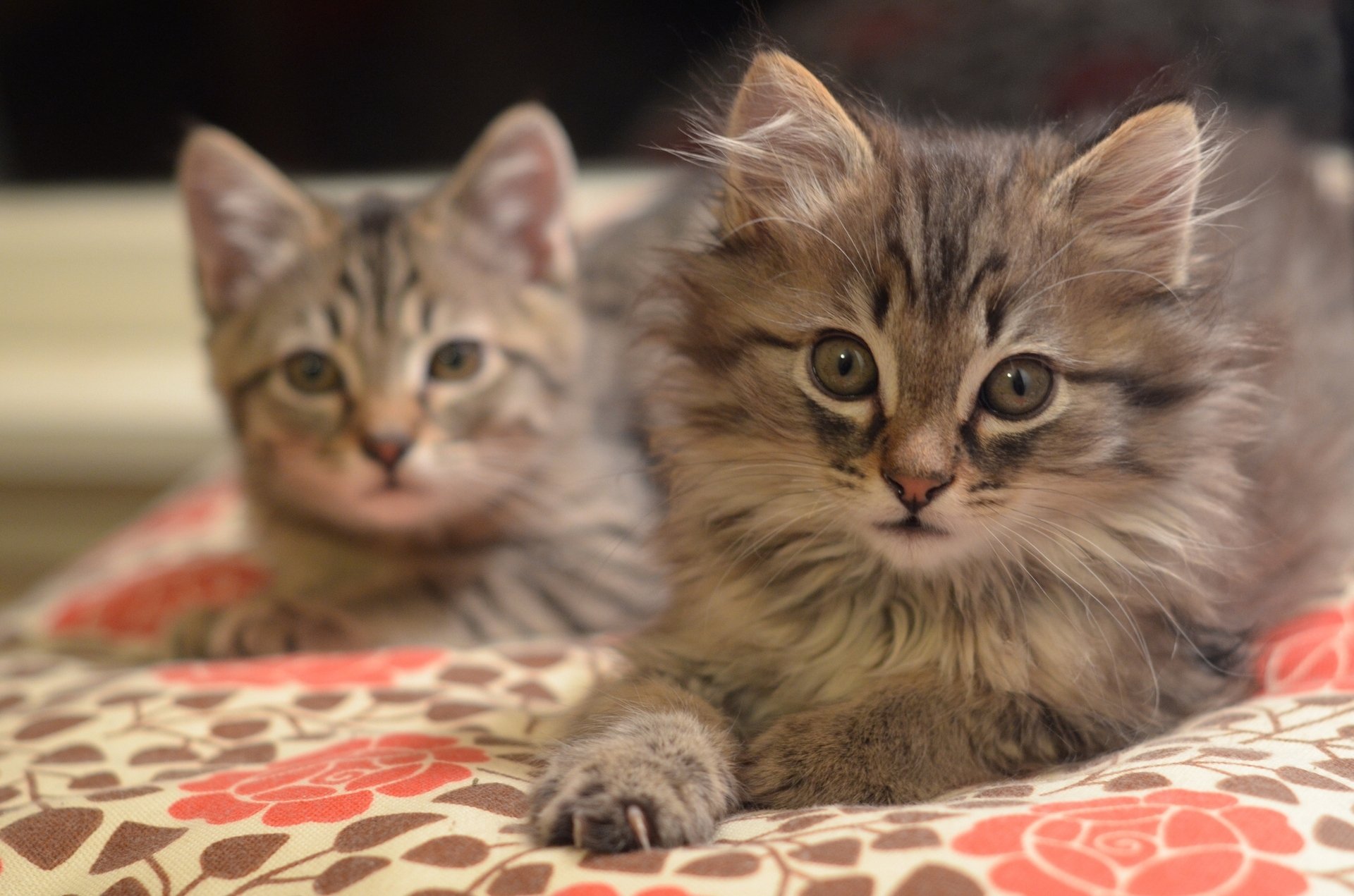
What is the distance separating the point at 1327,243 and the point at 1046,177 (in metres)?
1.12

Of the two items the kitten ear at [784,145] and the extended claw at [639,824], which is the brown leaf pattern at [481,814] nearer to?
the extended claw at [639,824]

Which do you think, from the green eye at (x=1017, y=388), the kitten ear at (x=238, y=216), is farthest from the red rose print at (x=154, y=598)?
the green eye at (x=1017, y=388)

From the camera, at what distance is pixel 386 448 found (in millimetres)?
1802

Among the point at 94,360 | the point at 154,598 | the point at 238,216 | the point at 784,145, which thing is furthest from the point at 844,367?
the point at 94,360

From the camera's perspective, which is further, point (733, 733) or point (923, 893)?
point (733, 733)

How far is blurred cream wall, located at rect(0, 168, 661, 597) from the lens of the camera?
12.4ft

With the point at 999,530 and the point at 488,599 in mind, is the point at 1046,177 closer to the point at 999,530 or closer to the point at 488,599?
the point at 999,530

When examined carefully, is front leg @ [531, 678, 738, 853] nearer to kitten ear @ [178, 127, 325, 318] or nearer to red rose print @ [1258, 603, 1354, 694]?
red rose print @ [1258, 603, 1354, 694]

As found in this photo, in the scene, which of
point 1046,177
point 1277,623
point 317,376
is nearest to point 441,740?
point 317,376

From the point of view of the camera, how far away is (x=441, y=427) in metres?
1.86

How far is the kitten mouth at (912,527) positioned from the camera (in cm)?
116

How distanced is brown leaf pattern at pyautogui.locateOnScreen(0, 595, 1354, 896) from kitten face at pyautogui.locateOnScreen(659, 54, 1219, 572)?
25cm

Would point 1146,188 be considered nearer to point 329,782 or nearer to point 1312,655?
point 1312,655

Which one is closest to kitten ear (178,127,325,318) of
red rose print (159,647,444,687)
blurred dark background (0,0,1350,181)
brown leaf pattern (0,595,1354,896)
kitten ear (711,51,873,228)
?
red rose print (159,647,444,687)
